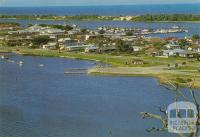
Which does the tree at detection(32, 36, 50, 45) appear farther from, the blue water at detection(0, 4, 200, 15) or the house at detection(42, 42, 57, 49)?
the blue water at detection(0, 4, 200, 15)

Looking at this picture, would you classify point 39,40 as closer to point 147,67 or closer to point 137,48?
point 137,48

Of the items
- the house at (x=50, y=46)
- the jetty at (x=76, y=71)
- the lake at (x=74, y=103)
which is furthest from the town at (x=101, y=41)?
the lake at (x=74, y=103)

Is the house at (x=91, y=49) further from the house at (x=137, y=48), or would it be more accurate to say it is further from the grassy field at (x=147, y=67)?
the house at (x=137, y=48)

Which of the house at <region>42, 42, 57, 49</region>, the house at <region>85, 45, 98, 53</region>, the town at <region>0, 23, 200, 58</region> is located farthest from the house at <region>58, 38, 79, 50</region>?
the house at <region>85, 45, 98, 53</region>

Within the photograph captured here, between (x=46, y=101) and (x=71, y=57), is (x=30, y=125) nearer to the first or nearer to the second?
(x=46, y=101)

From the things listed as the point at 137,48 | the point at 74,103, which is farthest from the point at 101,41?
the point at 74,103

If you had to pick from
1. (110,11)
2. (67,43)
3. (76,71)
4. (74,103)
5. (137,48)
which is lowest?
(110,11)
